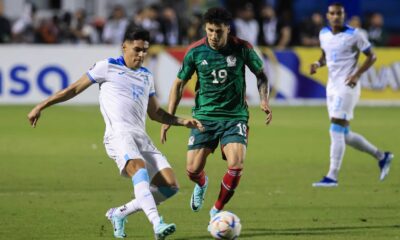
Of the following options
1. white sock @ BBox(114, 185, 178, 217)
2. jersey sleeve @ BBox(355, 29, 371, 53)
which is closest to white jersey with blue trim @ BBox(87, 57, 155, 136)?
white sock @ BBox(114, 185, 178, 217)

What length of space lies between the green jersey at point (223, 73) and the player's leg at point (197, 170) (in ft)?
1.19

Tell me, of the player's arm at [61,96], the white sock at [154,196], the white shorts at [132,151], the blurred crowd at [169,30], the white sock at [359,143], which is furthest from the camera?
the blurred crowd at [169,30]

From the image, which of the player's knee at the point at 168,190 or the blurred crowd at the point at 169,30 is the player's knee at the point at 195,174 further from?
the blurred crowd at the point at 169,30

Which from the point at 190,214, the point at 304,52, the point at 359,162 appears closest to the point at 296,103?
the point at 304,52

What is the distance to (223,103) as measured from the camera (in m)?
10.1

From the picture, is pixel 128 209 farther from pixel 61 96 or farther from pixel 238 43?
pixel 238 43

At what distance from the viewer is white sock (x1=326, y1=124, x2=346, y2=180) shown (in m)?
13.1

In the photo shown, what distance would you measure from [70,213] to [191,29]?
52.6 feet

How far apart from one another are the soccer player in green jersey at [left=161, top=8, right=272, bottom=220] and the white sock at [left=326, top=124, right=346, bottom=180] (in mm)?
3183

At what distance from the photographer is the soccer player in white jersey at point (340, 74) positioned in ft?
42.9

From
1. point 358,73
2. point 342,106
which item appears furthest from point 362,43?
point 342,106

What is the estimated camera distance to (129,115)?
29.6 ft

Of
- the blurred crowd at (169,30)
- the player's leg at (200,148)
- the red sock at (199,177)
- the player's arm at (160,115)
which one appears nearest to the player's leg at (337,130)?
the red sock at (199,177)

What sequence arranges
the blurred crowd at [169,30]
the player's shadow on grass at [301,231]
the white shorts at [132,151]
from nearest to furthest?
the white shorts at [132,151] < the player's shadow on grass at [301,231] < the blurred crowd at [169,30]
